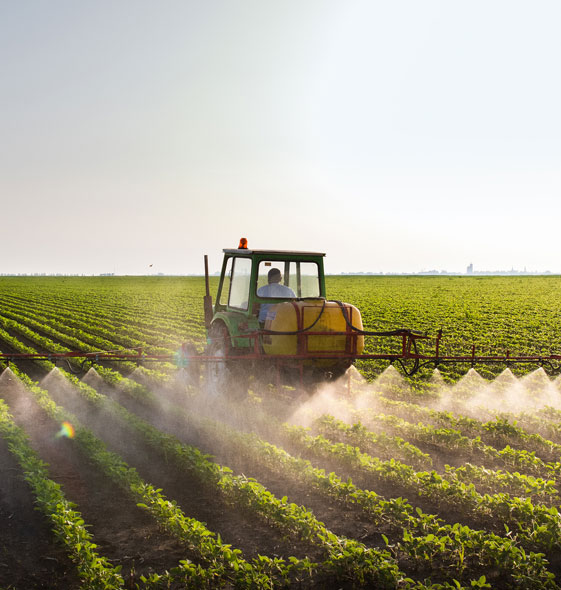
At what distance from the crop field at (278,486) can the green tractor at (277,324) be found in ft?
1.72

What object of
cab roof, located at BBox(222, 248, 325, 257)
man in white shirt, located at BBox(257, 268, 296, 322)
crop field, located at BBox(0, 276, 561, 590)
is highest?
cab roof, located at BBox(222, 248, 325, 257)

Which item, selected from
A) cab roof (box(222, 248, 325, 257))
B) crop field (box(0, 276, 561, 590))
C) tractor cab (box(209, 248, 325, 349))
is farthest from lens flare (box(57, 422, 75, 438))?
cab roof (box(222, 248, 325, 257))

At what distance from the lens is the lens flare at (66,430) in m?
7.25

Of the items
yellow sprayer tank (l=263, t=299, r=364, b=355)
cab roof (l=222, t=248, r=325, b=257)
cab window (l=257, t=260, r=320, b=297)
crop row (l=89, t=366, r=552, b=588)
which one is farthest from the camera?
cab window (l=257, t=260, r=320, b=297)

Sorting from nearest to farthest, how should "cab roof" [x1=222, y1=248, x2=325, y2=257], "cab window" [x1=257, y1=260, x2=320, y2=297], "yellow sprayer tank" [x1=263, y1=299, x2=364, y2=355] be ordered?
"yellow sprayer tank" [x1=263, y1=299, x2=364, y2=355] < "cab roof" [x1=222, y1=248, x2=325, y2=257] < "cab window" [x1=257, y1=260, x2=320, y2=297]

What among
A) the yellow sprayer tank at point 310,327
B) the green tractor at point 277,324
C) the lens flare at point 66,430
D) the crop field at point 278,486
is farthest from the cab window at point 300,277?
the lens flare at point 66,430

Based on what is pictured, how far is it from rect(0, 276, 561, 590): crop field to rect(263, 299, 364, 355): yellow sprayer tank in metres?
1.01

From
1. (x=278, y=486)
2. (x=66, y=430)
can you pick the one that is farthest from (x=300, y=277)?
(x=66, y=430)

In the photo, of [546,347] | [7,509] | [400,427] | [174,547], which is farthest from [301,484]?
[546,347]

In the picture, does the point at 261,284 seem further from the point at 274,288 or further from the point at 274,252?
the point at 274,252

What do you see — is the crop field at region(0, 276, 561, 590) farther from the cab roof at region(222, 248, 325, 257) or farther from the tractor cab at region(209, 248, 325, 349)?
the cab roof at region(222, 248, 325, 257)

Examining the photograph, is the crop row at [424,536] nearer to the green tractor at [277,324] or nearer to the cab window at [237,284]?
the green tractor at [277,324]

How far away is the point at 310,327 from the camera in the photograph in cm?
707

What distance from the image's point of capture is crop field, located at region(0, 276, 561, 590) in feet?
13.3
